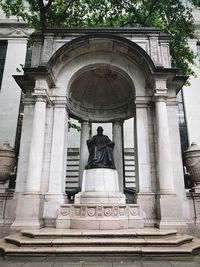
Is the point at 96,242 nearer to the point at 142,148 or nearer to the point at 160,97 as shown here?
the point at 142,148

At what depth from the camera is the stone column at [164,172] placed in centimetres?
756

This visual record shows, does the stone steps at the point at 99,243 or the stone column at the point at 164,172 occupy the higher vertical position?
the stone column at the point at 164,172

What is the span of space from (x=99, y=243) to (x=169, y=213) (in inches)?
124

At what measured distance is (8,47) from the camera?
20.4 m

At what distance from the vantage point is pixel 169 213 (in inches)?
299

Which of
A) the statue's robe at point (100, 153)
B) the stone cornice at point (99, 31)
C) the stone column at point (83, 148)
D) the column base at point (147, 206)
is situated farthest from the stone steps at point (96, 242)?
the stone cornice at point (99, 31)

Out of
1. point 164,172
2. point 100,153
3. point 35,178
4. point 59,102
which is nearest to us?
point 35,178

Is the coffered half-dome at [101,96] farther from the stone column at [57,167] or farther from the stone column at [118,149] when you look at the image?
the stone column at [57,167]

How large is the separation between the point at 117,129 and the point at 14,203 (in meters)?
6.59

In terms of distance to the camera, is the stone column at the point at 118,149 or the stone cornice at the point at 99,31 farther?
the stone column at the point at 118,149

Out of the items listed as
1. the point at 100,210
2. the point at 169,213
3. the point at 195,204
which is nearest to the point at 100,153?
the point at 100,210

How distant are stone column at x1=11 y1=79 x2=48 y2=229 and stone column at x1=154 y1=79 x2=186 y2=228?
4609mm

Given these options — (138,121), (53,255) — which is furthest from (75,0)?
(53,255)

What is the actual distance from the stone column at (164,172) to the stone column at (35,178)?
→ 15.1 ft
